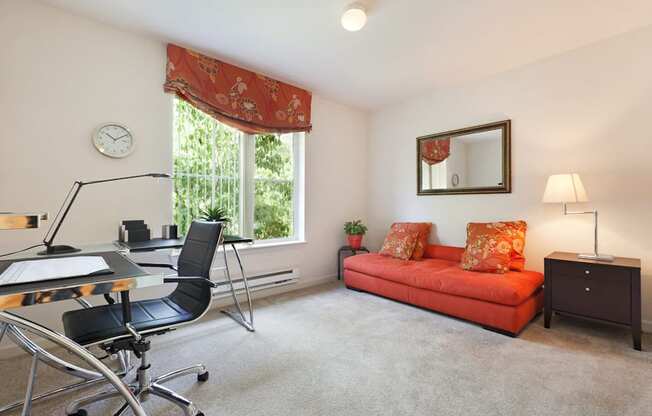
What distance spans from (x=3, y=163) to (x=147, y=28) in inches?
57.7

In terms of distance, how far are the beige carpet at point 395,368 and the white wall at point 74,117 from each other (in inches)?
42.4

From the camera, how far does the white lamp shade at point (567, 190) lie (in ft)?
8.47

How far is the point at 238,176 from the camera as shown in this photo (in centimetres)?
346

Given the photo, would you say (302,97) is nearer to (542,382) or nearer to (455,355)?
(455,355)

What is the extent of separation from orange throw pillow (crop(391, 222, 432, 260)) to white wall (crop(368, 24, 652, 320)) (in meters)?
0.18

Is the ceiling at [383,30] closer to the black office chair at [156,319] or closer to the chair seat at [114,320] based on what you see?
the black office chair at [156,319]

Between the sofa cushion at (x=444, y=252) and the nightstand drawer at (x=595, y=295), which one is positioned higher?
the sofa cushion at (x=444, y=252)

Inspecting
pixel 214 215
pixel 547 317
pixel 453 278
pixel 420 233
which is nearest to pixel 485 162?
pixel 420 233

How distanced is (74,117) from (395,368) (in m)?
3.00

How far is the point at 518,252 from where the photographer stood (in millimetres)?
2982

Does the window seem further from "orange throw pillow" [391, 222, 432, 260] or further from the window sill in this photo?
"orange throw pillow" [391, 222, 432, 260]

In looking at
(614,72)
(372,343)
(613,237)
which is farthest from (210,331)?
(614,72)

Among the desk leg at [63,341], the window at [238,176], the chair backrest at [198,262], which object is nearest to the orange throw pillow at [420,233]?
the window at [238,176]

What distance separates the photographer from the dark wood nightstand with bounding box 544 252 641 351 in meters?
2.26
